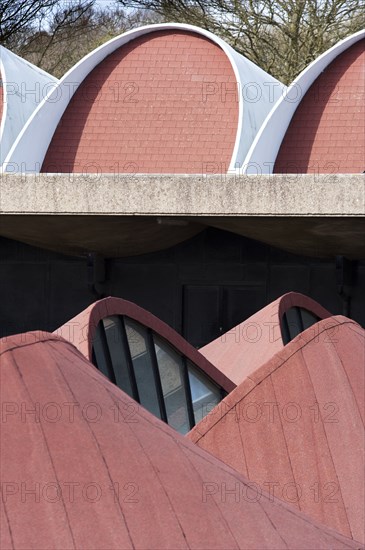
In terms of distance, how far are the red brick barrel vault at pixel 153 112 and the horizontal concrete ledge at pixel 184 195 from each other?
9.63 ft

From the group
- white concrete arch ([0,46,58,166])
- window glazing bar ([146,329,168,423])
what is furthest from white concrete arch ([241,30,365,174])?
window glazing bar ([146,329,168,423])

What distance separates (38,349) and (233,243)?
1151 cm

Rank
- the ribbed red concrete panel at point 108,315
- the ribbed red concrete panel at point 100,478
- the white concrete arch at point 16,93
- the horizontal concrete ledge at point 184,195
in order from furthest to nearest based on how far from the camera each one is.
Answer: the white concrete arch at point 16,93 → the horizontal concrete ledge at point 184,195 → the ribbed red concrete panel at point 108,315 → the ribbed red concrete panel at point 100,478

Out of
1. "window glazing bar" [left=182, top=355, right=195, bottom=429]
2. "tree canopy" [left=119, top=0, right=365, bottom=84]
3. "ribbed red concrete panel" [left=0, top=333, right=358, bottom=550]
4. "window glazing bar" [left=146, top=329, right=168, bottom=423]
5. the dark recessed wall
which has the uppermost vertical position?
"tree canopy" [left=119, top=0, right=365, bottom=84]

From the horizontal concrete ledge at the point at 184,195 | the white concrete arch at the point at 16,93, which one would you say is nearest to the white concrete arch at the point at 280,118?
the horizontal concrete ledge at the point at 184,195

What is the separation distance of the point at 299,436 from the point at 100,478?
99.0 inches

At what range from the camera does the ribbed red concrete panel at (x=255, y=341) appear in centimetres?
1099

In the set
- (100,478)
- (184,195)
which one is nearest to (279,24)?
(184,195)

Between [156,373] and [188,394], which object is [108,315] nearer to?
[156,373]

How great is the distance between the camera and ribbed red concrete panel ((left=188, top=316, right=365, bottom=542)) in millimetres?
6609

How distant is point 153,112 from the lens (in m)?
16.9

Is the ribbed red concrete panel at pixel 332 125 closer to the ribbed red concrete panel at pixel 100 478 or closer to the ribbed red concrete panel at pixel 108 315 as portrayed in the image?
the ribbed red concrete panel at pixel 108 315

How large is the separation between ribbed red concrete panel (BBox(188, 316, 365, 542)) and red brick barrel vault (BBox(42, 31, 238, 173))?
30.7 ft

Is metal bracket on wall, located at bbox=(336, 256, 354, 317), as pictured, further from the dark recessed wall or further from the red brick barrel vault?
the red brick barrel vault
